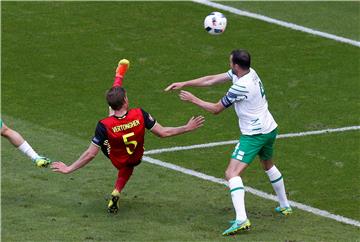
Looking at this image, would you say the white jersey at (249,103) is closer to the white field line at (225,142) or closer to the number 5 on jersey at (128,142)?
the number 5 on jersey at (128,142)

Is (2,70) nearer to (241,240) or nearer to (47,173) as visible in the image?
(47,173)

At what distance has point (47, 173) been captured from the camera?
53.0 ft

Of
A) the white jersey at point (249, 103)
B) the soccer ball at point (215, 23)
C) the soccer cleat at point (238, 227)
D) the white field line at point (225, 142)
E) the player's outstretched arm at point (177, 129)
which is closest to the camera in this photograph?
the soccer cleat at point (238, 227)

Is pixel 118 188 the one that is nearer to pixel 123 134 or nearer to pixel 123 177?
pixel 123 177

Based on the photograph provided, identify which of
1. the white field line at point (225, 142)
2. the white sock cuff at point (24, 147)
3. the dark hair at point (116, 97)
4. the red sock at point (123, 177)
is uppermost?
the dark hair at point (116, 97)

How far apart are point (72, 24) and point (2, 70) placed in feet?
10.4

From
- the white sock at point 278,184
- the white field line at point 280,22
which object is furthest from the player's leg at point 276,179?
the white field line at point 280,22

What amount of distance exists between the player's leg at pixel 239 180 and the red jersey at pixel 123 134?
4.16 ft

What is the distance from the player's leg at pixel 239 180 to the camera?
13.3m

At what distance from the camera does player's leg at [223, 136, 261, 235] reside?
13260 millimetres

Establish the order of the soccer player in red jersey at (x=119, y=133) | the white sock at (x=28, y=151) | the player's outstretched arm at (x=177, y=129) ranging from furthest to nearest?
the white sock at (x=28, y=151) < the soccer player in red jersey at (x=119, y=133) < the player's outstretched arm at (x=177, y=129)

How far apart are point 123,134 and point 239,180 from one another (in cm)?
170

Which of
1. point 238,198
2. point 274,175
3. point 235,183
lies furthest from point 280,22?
point 238,198

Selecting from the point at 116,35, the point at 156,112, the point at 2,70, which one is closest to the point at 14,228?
the point at 156,112
